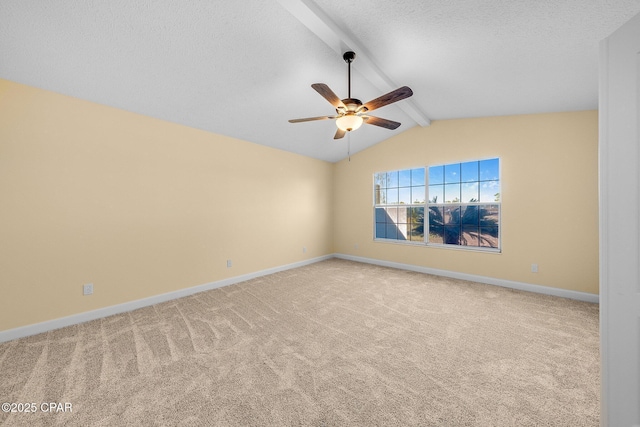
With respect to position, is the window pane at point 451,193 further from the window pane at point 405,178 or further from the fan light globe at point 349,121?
the fan light globe at point 349,121

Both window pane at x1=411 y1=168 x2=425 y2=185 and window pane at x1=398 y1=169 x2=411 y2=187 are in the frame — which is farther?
window pane at x1=398 y1=169 x2=411 y2=187

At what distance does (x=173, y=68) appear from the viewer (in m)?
2.40

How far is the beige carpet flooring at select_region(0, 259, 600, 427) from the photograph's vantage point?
146cm

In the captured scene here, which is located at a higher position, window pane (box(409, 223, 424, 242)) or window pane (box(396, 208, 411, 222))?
window pane (box(396, 208, 411, 222))

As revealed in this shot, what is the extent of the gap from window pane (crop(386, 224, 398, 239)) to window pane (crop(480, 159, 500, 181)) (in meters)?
1.91

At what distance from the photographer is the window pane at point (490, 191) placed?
3.95 m

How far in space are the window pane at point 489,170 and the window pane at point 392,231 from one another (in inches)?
75.1

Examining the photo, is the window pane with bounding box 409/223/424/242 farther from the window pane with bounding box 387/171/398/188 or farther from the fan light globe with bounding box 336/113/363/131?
the fan light globe with bounding box 336/113/363/131

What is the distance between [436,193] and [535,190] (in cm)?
144

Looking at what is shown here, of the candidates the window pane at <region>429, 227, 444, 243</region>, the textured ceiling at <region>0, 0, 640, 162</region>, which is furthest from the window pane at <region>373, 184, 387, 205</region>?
the textured ceiling at <region>0, 0, 640, 162</region>

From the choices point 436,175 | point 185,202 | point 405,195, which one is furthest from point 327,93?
point 405,195

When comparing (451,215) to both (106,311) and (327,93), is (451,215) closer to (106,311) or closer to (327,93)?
(327,93)

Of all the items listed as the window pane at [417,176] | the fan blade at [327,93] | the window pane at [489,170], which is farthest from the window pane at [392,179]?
the fan blade at [327,93]

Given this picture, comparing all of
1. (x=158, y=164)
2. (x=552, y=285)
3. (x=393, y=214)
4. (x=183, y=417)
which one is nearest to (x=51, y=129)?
(x=158, y=164)
